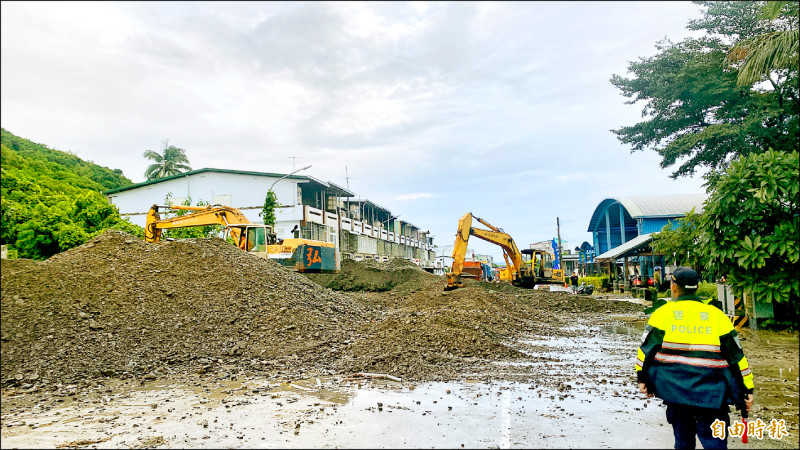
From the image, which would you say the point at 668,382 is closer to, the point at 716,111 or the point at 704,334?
the point at 704,334

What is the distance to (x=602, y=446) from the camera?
4.52 meters

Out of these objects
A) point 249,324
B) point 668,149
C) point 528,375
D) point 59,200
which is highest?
point 668,149

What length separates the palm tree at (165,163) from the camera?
4559cm

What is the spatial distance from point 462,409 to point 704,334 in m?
3.02

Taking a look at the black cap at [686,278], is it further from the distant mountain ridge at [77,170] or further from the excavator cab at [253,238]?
the distant mountain ridge at [77,170]

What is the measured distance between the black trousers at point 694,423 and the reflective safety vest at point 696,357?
0.09 metres

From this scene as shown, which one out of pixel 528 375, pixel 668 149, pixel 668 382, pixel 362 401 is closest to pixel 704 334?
pixel 668 382

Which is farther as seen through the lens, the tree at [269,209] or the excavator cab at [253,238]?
the tree at [269,209]

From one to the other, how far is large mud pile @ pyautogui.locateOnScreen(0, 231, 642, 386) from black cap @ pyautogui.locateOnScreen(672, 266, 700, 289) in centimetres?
454

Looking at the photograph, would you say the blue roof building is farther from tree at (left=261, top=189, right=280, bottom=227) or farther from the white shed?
tree at (left=261, top=189, right=280, bottom=227)

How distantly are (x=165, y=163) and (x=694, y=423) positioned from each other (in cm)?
4826

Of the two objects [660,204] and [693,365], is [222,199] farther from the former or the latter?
[693,365]

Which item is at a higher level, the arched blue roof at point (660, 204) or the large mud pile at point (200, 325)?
the arched blue roof at point (660, 204)

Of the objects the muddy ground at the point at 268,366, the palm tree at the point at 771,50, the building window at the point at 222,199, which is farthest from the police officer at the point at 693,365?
the building window at the point at 222,199
